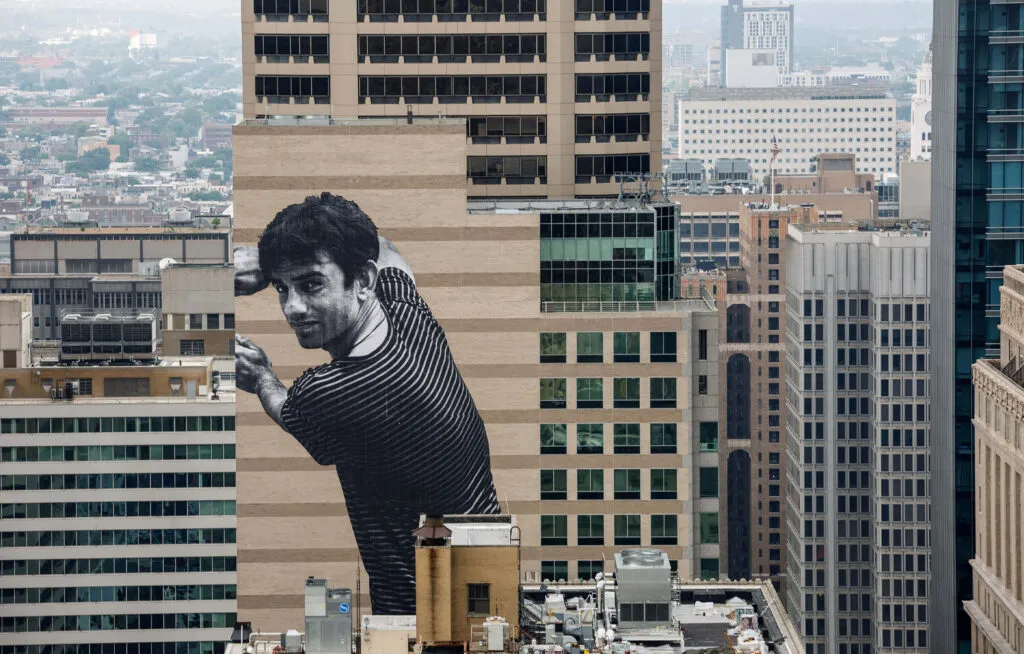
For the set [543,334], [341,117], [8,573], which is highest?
[341,117]

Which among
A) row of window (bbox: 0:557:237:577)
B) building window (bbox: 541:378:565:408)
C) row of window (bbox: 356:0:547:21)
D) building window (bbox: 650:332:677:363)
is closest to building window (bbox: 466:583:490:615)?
building window (bbox: 541:378:565:408)

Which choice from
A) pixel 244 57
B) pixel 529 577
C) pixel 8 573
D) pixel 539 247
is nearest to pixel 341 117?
pixel 244 57

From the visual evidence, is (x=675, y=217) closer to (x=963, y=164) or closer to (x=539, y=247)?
(x=539, y=247)

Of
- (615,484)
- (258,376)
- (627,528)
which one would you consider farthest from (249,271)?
(627,528)

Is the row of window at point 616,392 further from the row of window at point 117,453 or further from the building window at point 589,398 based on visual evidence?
the row of window at point 117,453

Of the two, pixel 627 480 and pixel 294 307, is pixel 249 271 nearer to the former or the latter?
pixel 294 307

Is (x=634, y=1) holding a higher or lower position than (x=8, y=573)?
higher
